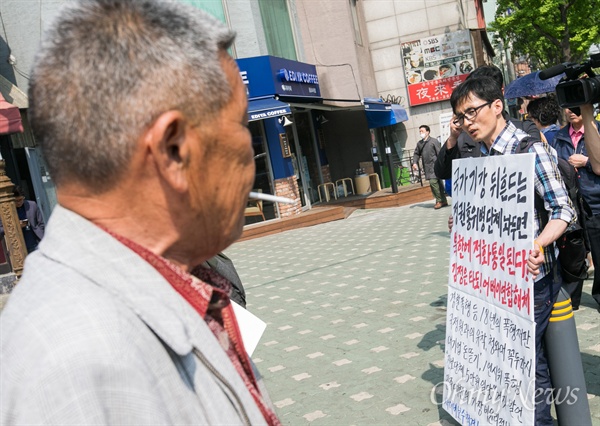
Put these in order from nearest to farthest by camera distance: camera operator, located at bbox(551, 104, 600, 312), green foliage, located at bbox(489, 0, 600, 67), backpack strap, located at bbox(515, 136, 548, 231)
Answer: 1. backpack strap, located at bbox(515, 136, 548, 231)
2. camera operator, located at bbox(551, 104, 600, 312)
3. green foliage, located at bbox(489, 0, 600, 67)

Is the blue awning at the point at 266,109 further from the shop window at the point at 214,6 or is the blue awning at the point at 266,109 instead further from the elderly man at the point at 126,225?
the elderly man at the point at 126,225

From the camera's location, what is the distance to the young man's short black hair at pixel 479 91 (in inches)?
146

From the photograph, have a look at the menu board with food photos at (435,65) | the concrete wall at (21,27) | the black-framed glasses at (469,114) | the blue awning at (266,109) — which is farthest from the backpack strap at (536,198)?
the menu board with food photos at (435,65)

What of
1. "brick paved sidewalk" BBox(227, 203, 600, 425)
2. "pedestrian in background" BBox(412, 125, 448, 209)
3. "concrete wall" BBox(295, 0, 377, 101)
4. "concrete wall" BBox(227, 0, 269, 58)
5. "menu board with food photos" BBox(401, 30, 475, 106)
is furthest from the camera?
"menu board with food photos" BBox(401, 30, 475, 106)

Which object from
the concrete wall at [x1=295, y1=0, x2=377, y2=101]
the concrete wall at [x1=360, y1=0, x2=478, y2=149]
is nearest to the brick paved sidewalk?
the concrete wall at [x1=295, y1=0, x2=377, y2=101]

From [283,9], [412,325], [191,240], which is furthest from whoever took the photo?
[283,9]

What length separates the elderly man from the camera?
0.98 m

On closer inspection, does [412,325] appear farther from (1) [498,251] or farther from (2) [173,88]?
(2) [173,88]

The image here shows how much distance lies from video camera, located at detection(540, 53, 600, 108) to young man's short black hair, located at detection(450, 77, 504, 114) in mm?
253

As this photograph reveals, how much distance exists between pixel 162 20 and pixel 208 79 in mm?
124

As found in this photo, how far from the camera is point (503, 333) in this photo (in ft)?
11.6

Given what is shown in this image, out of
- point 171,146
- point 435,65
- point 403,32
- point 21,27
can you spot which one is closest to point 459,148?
point 171,146

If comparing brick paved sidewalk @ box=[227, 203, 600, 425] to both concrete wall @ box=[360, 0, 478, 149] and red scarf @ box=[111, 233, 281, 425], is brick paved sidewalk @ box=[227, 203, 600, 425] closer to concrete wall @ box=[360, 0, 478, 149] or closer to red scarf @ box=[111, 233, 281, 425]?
red scarf @ box=[111, 233, 281, 425]

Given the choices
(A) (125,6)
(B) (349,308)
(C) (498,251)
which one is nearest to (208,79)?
(A) (125,6)
